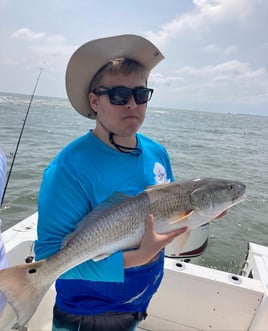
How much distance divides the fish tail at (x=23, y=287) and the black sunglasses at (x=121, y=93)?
98 centimetres

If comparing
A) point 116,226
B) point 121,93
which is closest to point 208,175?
point 121,93

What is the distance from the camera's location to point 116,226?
5.73 feet

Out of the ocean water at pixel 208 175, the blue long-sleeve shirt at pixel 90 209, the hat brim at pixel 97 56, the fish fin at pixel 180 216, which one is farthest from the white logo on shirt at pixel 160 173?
the ocean water at pixel 208 175

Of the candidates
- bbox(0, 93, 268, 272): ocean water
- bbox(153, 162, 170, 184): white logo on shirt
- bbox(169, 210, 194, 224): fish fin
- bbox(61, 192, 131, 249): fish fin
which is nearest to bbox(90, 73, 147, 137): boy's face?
bbox(153, 162, 170, 184): white logo on shirt

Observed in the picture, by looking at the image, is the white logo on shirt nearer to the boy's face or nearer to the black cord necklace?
the black cord necklace

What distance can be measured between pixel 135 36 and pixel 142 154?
0.71 metres

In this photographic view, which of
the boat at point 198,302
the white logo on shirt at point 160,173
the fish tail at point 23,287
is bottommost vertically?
the boat at point 198,302

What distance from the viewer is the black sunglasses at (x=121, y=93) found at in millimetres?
1871

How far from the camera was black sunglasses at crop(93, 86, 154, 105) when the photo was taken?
1871 millimetres

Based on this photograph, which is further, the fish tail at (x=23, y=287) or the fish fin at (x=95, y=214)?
the fish fin at (x=95, y=214)

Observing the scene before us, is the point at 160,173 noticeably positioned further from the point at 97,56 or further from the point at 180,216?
the point at 97,56

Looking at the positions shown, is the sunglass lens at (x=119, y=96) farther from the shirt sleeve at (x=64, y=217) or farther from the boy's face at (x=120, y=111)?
the shirt sleeve at (x=64, y=217)

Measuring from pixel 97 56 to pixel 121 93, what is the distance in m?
0.28

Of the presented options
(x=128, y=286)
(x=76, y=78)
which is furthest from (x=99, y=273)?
(x=76, y=78)
